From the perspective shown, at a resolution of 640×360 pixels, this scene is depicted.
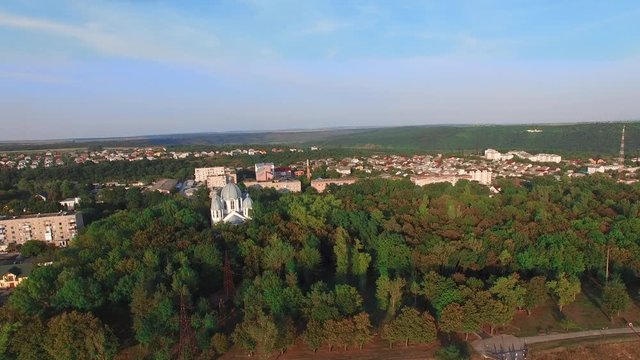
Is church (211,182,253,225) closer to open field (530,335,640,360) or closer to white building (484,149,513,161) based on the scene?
open field (530,335,640,360)

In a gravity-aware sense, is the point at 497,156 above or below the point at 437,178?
above

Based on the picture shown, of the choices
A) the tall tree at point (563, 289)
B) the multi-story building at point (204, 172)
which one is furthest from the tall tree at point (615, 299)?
the multi-story building at point (204, 172)

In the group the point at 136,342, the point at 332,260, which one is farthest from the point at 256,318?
the point at 332,260

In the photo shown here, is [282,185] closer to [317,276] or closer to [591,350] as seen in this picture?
[317,276]

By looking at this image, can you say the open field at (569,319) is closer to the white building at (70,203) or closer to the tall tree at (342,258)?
the tall tree at (342,258)

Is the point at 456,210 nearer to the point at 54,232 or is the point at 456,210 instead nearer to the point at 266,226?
the point at 266,226

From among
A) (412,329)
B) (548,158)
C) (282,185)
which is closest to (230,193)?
(282,185)

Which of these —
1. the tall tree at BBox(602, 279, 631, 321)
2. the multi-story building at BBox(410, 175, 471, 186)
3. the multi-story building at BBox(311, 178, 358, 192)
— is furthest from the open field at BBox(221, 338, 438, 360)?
the multi-story building at BBox(410, 175, 471, 186)
